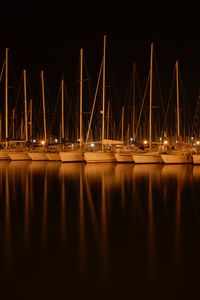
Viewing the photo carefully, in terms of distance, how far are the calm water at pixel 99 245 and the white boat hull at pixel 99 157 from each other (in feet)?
59.4

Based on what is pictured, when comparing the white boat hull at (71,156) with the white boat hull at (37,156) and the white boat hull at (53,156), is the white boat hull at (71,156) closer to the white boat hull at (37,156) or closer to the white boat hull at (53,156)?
the white boat hull at (53,156)

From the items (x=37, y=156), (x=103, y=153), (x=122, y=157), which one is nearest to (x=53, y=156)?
(x=37, y=156)

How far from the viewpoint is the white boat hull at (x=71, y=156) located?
3712 centimetres

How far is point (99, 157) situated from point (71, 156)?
10.2ft

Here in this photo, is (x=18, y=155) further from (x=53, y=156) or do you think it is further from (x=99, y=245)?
(x=99, y=245)

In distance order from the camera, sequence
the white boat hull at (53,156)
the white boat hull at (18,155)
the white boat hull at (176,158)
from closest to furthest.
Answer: the white boat hull at (176,158)
the white boat hull at (53,156)
the white boat hull at (18,155)

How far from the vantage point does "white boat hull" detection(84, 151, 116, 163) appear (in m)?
34.9

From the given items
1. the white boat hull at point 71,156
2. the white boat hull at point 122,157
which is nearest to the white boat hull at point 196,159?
the white boat hull at point 122,157

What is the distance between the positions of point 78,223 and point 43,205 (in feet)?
10.8

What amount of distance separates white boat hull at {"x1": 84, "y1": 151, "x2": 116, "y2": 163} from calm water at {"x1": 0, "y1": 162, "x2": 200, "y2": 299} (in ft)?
59.4

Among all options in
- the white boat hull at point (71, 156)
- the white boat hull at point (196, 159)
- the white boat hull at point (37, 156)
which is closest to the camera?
the white boat hull at point (196, 159)

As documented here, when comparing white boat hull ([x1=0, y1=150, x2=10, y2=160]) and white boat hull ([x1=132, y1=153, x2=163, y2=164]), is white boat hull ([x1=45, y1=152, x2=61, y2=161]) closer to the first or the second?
white boat hull ([x1=0, y1=150, x2=10, y2=160])

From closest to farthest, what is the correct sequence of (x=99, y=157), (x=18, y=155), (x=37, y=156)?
(x=99, y=157), (x=37, y=156), (x=18, y=155)

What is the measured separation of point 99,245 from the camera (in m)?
8.72
